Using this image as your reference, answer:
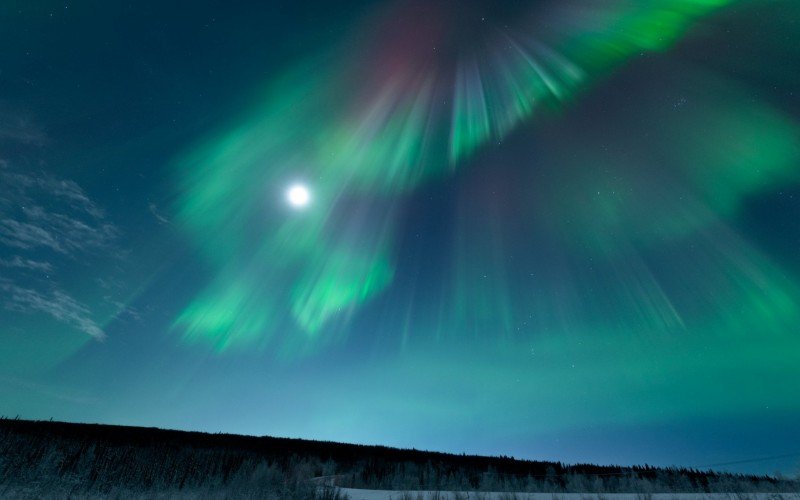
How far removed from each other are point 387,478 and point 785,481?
64.8 ft

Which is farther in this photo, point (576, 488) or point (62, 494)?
point (576, 488)

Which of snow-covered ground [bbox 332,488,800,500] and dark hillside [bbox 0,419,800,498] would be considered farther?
dark hillside [bbox 0,419,800,498]

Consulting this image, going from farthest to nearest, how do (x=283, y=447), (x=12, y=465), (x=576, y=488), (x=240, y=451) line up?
(x=283, y=447) → (x=240, y=451) → (x=12, y=465) → (x=576, y=488)

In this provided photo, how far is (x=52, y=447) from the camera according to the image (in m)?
25.6

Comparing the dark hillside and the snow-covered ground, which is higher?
the dark hillside

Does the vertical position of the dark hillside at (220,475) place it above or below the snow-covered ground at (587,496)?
above

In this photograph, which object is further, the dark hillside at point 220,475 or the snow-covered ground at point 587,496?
the dark hillside at point 220,475

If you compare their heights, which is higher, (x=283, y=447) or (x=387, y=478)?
(x=283, y=447)

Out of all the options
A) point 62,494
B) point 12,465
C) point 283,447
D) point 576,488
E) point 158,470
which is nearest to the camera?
point 62,494

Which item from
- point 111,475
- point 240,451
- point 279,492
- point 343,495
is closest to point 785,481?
point 343,495

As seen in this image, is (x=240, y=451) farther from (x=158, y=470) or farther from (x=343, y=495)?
(x=343, y=495)

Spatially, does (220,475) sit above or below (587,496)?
above

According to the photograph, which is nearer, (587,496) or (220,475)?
(587,496)

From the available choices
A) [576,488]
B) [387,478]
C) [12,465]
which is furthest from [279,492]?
[12,465]
